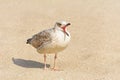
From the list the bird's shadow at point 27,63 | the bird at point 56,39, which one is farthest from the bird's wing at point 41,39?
the bird's shadow at point 27,63

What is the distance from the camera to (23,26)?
597 inches

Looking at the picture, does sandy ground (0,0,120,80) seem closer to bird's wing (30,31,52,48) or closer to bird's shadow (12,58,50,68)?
bird's shadow (12,58,50,68)

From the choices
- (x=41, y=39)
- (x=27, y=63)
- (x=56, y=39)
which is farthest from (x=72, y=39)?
(x=56, y=39)

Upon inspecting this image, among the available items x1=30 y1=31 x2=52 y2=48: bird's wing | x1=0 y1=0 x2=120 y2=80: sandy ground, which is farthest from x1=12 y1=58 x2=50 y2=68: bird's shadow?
x1=30 y1=31 x2=52 y2=48: bird's wing

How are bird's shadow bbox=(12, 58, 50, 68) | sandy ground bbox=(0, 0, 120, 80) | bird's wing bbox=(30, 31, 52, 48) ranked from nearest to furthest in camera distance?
sandy ground bbox=(0, 0, 120, 80) < bird's wing bbox=(30, 31, 52, 48) < bird's shadow bbox=(12, 58, 50, 68)

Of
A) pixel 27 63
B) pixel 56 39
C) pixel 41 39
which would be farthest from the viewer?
pixel 27 63

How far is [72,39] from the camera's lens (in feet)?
45.0

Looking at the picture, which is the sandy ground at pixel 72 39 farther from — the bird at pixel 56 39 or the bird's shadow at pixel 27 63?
the bird at pixel 56 39

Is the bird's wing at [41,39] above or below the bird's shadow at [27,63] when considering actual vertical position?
above

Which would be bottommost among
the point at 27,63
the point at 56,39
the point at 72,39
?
the point at 27,63

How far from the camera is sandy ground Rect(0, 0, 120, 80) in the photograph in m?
10.3

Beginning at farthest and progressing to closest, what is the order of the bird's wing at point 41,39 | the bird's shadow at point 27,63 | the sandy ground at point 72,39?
1. the bird's shadow at point 27,63
2. the bird's wing at point 41,39
3. the sandy ground at point 72,39

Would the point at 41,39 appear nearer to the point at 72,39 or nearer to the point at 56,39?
the point at 56,39

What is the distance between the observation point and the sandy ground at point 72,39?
10.3 m
